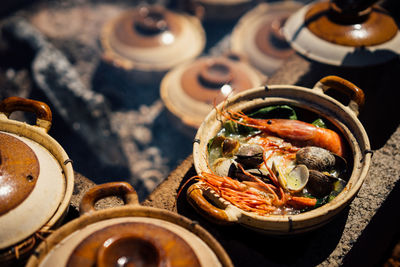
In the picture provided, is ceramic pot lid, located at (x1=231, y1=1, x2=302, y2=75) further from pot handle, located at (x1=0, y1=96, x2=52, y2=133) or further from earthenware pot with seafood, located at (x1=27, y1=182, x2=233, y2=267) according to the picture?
earthenware pot with seafood, located at (x1=27, y1=182, x2=233, y2=267)

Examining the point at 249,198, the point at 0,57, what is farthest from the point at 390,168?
the point at 0,57

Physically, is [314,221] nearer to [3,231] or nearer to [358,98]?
[358,98]

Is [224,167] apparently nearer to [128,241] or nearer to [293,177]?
[293,177]

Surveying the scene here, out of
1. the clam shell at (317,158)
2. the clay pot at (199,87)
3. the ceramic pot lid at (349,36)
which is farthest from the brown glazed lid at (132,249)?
the clay pot at (199,87)

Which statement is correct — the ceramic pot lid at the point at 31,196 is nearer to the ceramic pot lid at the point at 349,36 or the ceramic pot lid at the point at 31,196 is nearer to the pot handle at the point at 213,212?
the pot handle at the point at 213,212

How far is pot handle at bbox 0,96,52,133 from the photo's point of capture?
9.93 ft

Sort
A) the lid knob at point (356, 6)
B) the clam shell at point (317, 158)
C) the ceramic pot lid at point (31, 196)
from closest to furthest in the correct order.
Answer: the ceramic pot lid at point (31, 196) < the clam shell at point (317, 158) < the lid knob at point (356, 6)

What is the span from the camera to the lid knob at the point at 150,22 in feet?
29.3

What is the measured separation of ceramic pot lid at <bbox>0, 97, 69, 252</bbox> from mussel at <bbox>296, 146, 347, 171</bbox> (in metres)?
2.30

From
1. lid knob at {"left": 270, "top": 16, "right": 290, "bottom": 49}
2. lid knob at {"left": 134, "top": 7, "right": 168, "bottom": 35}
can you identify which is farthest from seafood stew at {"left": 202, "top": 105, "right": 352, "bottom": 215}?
lid knob at {"left": 134, "top": 7, "right": 168, "bottom": 35}

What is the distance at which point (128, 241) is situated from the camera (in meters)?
1.98

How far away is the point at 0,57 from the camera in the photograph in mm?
8680

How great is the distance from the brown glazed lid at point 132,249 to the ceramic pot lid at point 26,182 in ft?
2.15

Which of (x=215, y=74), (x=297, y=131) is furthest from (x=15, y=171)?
(x=215, y=74)
